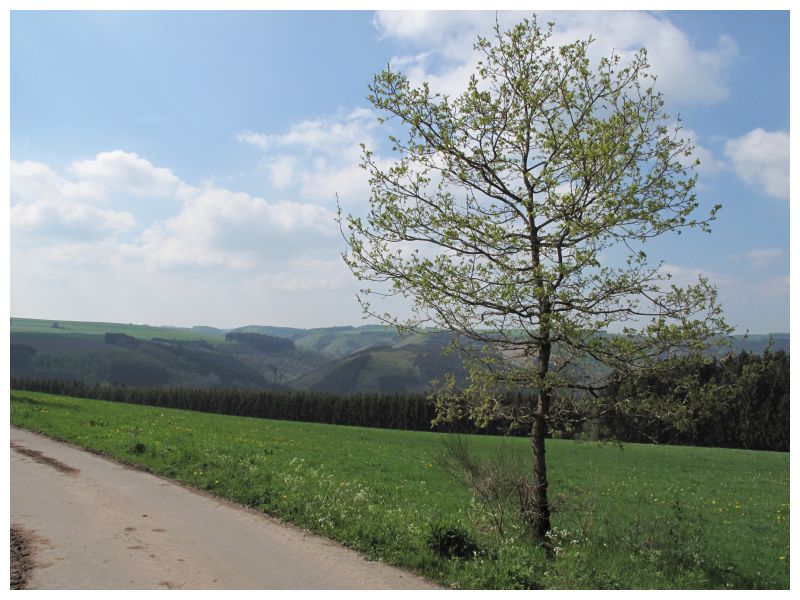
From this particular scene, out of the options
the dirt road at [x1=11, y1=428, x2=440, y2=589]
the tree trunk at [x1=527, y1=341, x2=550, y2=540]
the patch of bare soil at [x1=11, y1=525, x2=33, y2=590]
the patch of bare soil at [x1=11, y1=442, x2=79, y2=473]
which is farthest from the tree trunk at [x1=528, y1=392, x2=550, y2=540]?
the patch of bare soil at [x1=11, y1=442, x2=79, y2=473]

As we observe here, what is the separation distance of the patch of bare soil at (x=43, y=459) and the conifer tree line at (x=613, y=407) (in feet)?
31.8

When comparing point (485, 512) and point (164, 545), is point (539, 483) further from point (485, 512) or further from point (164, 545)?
point (164, 545)

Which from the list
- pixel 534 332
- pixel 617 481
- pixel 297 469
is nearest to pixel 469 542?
pixel 534 332

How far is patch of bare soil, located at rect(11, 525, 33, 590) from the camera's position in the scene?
748cm

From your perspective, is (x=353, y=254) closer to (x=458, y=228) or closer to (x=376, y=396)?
(x=458, y=228)

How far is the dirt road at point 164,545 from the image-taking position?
7.77m

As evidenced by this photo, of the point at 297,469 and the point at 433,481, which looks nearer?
the point at 297,469

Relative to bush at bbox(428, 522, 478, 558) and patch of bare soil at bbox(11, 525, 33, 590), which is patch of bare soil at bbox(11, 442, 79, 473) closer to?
patch of bare soil at bbox(11, 525, 33, 590)

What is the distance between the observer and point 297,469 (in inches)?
656

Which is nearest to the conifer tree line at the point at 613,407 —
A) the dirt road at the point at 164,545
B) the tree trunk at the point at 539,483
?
the tree trunk at the point at 539,483

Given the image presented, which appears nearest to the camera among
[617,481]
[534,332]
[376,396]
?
[534,332]

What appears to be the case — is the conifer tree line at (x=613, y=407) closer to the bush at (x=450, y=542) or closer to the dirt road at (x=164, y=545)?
the bush at (x=450, y=542)

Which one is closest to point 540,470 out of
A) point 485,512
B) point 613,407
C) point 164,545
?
point 485,512
